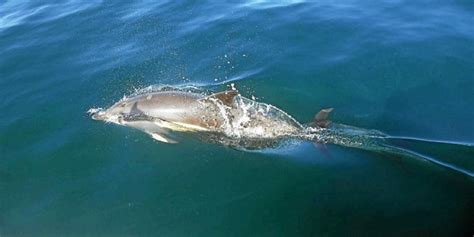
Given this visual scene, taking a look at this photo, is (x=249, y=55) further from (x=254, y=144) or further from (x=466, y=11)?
(x=466, y=11)

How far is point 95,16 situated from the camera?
53.5ft

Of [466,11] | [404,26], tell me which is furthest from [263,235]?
[466,11]

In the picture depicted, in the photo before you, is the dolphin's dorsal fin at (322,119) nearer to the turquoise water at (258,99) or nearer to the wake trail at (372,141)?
the wake trail at (372,141)

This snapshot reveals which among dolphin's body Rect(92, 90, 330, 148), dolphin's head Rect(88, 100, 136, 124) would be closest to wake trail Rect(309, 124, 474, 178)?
dolphin's body Rect(92, 90, 330, 148)

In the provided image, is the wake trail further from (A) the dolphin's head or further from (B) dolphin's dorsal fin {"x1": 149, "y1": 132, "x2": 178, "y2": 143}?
(A) the dolphin's head

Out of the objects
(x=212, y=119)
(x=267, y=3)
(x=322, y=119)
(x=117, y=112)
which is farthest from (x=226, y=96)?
(x=267, y=3)

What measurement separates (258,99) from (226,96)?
1.78 metres

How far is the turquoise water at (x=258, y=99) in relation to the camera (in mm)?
8047

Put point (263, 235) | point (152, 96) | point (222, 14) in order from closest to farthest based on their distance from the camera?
point (263, 235)
point (152, 96)
point (222, 14)

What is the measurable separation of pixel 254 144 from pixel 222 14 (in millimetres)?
6978

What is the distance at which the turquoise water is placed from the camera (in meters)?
8.05

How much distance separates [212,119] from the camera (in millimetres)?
9656

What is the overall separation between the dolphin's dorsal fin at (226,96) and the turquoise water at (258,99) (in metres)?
0.93

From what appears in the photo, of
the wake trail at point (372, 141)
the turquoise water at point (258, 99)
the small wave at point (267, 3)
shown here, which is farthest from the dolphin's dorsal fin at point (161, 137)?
the small wave at point (267, 3)
